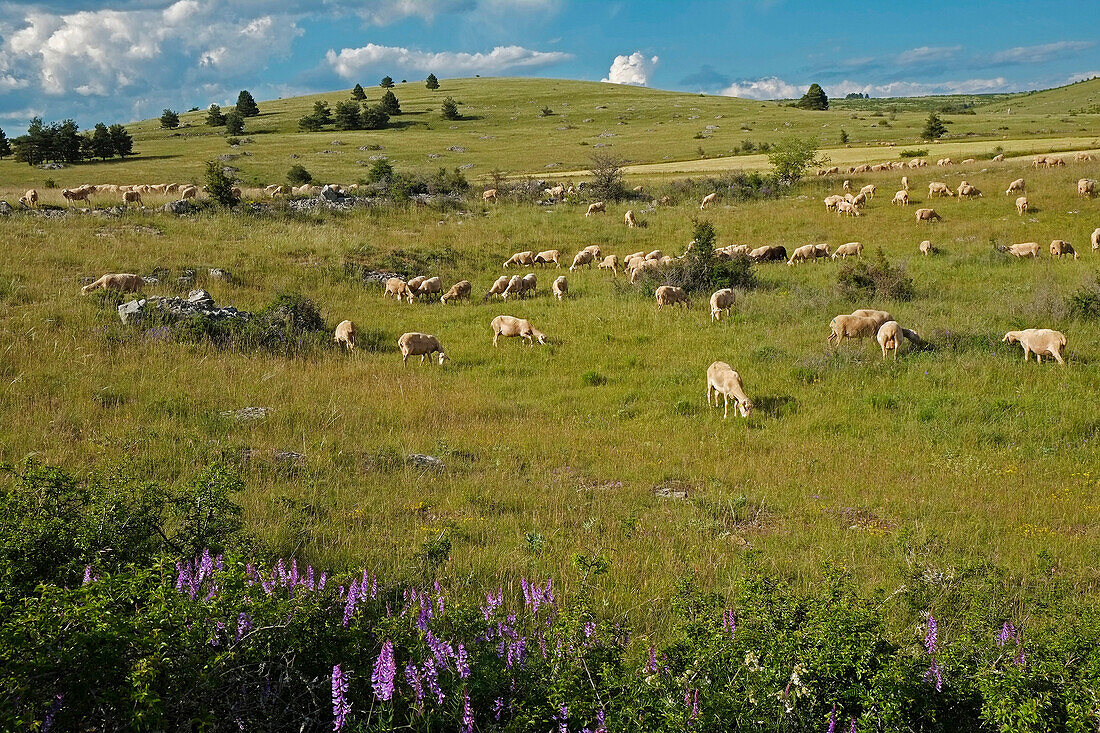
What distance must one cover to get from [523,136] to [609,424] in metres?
78.7

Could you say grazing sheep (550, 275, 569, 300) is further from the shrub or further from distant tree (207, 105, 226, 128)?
distant tree (207, 105, 226, 128)

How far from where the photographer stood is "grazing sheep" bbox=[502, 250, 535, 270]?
2744 cm

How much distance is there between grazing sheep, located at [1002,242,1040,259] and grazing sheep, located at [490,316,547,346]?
699 inches

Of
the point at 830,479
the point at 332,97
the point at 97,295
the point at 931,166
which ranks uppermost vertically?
the point at 332,97

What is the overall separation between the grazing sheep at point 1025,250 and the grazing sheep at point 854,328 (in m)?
11.6

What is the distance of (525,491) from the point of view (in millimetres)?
8227

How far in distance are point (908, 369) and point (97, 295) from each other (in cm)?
1906

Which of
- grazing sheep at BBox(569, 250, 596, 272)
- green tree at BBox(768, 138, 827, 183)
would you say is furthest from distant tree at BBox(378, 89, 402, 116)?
grazing sheep at BBox(569, 250, 596, 272)

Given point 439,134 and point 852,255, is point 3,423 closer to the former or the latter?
point 852,255

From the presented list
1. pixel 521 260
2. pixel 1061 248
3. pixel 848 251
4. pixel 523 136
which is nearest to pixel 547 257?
pixel 521 260

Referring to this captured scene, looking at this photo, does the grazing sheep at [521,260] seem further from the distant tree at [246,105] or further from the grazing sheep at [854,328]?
the distant tree at [246,105]

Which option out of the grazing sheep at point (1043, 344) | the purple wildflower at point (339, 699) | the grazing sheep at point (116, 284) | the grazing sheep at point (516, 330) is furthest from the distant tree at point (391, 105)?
the purple wildflower at point (339, 699)

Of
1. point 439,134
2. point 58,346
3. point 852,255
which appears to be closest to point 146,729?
point 58,346

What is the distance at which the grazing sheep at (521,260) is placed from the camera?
2744 cm
